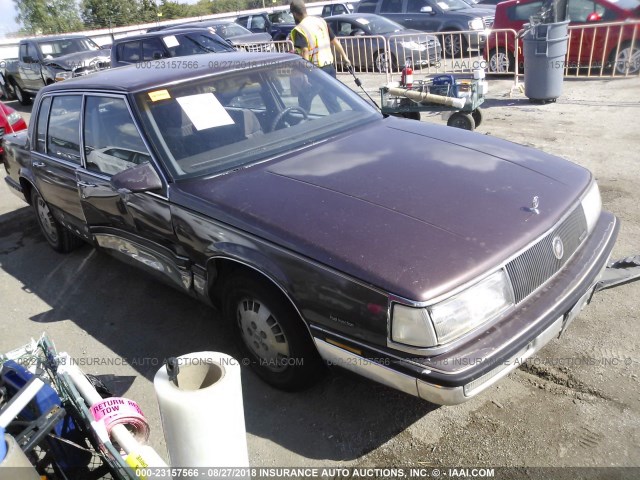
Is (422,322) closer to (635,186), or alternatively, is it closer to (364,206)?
(364,206)

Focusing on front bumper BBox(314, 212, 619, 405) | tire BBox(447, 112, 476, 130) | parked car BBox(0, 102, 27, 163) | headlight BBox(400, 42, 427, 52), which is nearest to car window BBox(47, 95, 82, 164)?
front bumper BBox(314, 212, 619, 405)

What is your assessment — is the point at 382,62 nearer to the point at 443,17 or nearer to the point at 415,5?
the point at 443,17

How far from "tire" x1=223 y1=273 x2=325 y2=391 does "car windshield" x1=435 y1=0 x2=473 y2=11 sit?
578 inches

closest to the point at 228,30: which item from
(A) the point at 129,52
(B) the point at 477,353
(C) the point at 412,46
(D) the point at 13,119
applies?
(A) the point at 129,52

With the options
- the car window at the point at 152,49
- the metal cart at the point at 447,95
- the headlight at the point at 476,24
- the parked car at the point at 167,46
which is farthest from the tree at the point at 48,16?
the metal cart at the point at 447,95

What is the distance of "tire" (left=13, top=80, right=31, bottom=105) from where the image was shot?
15.8 m

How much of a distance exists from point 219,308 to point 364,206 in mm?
1205

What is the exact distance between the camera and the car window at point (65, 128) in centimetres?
445

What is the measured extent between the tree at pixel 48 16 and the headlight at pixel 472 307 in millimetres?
46966

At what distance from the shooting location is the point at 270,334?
3.17 meters

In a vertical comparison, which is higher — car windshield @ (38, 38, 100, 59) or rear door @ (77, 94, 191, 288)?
rear door @ (77, 94, 191, 288)

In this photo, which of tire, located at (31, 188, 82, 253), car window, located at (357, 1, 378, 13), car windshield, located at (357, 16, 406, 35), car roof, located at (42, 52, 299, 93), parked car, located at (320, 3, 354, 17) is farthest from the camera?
parked car, located at (320, 3, 354, 17)

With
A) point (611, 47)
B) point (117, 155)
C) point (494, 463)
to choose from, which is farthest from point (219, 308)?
point (611, 47)

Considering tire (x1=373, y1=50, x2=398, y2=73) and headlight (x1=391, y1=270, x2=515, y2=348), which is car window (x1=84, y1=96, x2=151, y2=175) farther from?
tire (x1=373, y1=50, x2=398, y2=73)
